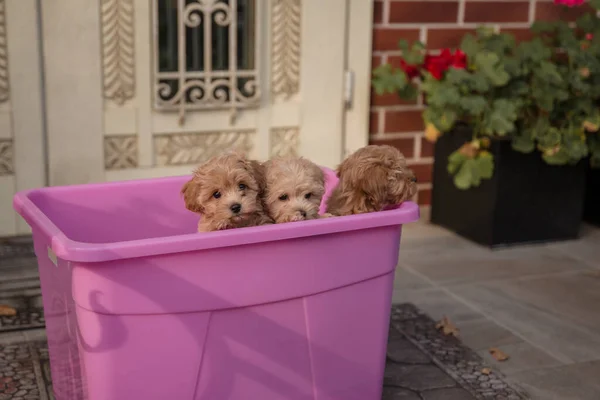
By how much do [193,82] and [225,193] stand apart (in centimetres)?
156

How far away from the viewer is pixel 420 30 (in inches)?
137

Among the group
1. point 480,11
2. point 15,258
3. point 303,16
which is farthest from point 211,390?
point 480,11

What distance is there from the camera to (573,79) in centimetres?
311

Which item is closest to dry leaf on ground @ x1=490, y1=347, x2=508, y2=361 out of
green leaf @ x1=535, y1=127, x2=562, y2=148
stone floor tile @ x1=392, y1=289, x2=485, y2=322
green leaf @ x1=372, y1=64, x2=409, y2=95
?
stone floor tile @ x1=392, y1=289, x2=485, y2=322

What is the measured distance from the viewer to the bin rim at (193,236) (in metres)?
1.47

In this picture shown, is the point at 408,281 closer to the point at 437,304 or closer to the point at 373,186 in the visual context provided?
the point at 437,304

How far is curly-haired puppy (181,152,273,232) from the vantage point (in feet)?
5.51

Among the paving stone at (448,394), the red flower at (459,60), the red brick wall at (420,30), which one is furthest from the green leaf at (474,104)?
the paving stone at (448,394)

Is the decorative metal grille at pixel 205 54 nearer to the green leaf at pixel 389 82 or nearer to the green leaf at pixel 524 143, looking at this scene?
the green leaf at pixel 389 82

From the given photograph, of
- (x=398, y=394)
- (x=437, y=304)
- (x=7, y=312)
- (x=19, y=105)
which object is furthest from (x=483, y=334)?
(x=19, y=105)

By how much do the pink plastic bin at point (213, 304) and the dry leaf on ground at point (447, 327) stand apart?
579 mm

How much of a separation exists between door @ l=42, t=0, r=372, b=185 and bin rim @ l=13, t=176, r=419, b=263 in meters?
1.30

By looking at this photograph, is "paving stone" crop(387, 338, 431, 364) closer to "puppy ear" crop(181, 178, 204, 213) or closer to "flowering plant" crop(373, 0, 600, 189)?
"puppy ear" crop(181, 178, 204, 213)

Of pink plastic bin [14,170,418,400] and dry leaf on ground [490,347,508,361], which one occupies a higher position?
pink plastic bin [14,170,418,400]
